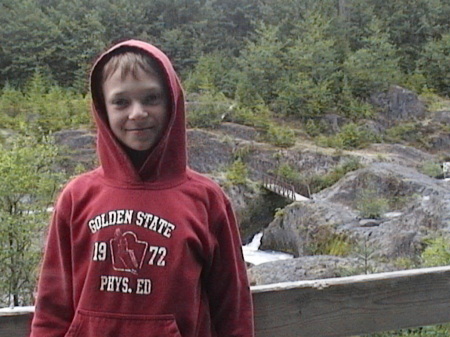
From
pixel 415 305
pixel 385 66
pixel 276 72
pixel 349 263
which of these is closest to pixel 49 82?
pixel 276 72

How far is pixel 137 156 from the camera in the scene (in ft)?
4.10

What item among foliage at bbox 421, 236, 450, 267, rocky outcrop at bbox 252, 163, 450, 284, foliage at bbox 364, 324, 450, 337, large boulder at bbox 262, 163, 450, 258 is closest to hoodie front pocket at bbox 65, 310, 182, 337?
foliage at bbox 364, 324, 450, 337

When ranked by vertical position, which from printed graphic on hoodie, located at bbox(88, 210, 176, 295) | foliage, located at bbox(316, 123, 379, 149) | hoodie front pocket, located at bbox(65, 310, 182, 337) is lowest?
foliage, located at bbox(316, 123, 379, 149)

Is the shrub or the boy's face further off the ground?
the boy's face

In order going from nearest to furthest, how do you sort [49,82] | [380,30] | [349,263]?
[349,263], [49,82], [380,30]

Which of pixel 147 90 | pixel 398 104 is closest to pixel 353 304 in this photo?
pixel 147 90

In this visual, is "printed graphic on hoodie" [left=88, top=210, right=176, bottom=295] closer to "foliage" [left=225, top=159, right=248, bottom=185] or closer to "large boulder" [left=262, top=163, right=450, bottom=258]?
"large boulder" [left=262, top=163, right=450, bottom=258]

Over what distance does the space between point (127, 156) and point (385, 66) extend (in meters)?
18.0

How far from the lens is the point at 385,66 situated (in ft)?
60.7

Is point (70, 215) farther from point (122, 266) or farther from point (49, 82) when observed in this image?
point (49, 82)

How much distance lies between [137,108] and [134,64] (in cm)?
8

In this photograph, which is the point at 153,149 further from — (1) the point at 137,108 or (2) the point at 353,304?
(2) the point at 353,304

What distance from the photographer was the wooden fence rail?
63.4 inches

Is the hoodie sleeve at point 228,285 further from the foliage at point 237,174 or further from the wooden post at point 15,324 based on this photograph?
the foliage at point 237,174
